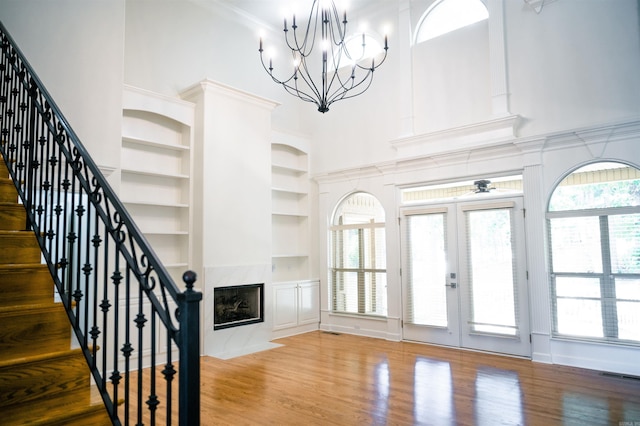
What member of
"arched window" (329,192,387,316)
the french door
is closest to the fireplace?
"arched window" (329,192,387,316)

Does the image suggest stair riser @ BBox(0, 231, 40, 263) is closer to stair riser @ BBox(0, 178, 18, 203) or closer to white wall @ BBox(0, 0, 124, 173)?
stair riser @ BBox(0, 178, 18, 203)

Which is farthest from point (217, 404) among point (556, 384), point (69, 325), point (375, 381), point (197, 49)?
point (197, 49)

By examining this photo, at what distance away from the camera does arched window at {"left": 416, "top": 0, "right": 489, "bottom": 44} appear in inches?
255

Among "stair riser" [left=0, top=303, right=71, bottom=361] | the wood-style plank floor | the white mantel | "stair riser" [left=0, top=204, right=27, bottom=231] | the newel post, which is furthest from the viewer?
the white mantel

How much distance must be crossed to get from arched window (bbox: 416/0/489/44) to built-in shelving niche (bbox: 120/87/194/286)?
3.86 metres

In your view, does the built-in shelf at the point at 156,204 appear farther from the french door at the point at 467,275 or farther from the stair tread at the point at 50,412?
the stair tread at the point at 50,412

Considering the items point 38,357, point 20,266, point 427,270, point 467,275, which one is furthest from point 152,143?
point 467,275

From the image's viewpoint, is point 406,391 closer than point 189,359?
No

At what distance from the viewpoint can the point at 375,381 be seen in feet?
15.6

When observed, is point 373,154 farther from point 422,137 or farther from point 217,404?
point 217,404

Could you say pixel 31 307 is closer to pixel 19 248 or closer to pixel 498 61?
pixel 19 248

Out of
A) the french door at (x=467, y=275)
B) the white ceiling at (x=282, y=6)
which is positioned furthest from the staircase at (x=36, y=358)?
the white ceiling at (x=282, y=6)

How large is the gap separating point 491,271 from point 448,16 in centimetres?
393

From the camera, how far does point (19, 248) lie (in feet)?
8.64
